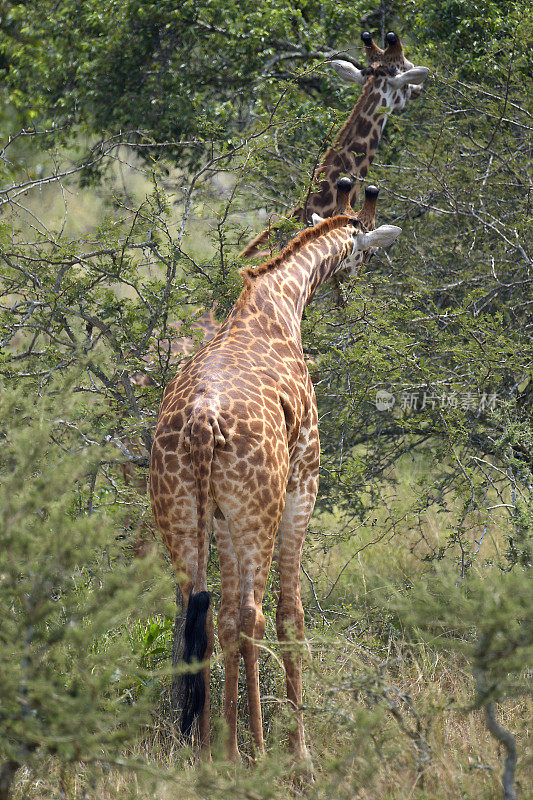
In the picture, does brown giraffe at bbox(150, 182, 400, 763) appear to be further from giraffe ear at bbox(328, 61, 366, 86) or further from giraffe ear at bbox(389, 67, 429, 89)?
giraffe ear at bbox(328, 61, 366, 86)

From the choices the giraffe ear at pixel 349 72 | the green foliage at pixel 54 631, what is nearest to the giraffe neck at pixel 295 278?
the green foliage at pixel 54 631

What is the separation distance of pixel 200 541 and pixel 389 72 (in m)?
5.25

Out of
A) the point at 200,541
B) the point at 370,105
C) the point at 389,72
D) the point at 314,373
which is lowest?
the point at 200,541

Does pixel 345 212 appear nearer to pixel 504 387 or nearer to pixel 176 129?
pixel 504 387

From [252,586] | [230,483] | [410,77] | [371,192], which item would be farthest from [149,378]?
[410,77]

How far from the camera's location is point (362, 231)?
5.62 metres

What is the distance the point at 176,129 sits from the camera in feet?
25.8

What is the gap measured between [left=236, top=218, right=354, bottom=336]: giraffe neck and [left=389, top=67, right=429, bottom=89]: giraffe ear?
7.58ft

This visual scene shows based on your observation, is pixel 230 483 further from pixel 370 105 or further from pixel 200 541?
pixel 370 105

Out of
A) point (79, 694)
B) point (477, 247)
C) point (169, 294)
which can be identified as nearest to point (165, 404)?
point (169, 294)

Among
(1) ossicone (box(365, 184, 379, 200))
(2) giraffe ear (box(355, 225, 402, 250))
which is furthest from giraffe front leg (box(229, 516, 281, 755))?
(1) ossicone (box(365, 184, 379, 200))

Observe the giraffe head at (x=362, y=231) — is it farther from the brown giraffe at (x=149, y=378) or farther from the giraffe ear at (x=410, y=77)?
the giraffe ear at (x=410, y=77)

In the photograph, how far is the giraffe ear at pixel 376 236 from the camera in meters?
5.52

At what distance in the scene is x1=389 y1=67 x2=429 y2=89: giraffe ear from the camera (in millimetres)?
7035
